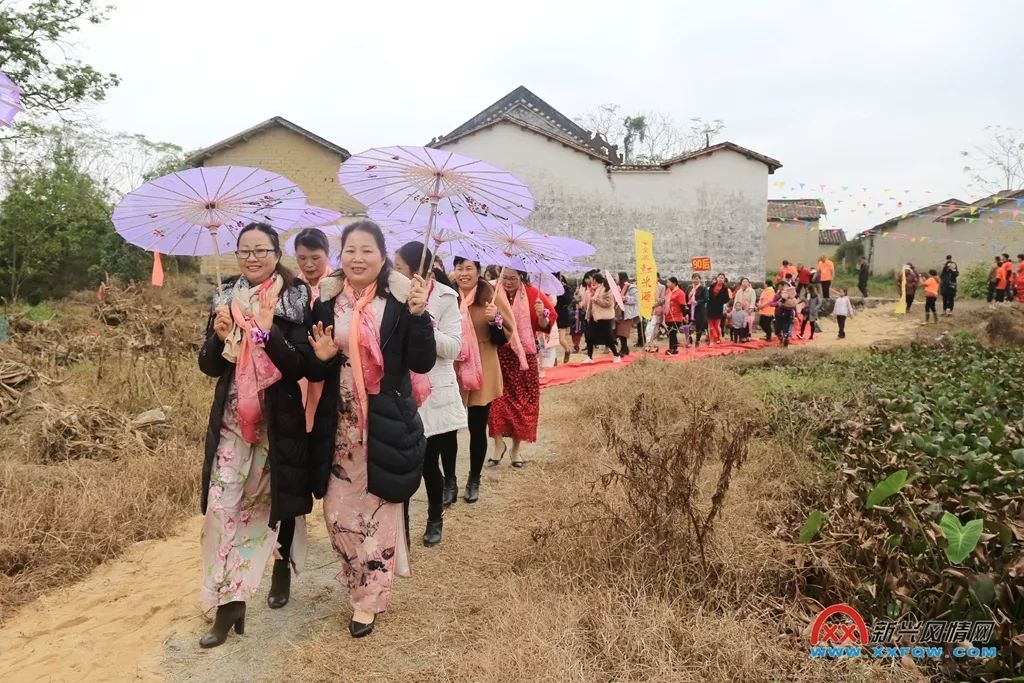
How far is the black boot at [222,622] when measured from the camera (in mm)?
2990

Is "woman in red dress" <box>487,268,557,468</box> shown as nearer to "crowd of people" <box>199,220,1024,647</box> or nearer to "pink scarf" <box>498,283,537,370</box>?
"pink scarf" <box>498,283,537,370</box>

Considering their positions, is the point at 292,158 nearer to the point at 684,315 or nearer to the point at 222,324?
the point at 684,315

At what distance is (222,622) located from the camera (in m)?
3.01

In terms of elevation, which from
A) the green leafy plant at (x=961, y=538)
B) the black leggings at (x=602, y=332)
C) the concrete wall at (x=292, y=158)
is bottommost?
the green leafy plant at (x=961, y=538)

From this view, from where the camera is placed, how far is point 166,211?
3.35 meters

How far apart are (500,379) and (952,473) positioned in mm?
2785

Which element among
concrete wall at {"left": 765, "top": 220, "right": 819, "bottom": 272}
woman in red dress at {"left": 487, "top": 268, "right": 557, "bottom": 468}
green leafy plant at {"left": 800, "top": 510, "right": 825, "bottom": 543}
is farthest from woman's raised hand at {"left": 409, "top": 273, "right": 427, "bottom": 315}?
concrete wall at {"left": 765, "top": 220, "right": 819, "bottom": 272}

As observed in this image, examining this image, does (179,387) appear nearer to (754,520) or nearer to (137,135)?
(754,520)

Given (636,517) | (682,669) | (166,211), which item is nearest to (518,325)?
(636,517)

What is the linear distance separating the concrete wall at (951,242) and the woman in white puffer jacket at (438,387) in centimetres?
2130

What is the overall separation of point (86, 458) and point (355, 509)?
10.3 ft

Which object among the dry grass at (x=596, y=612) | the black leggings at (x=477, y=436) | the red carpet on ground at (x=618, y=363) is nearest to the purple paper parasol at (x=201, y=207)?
the dry grass at (x=596, y=612)

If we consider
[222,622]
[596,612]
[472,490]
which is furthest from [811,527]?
[222,622]

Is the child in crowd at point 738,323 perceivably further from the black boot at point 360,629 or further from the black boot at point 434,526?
the black boot at point 360,629
